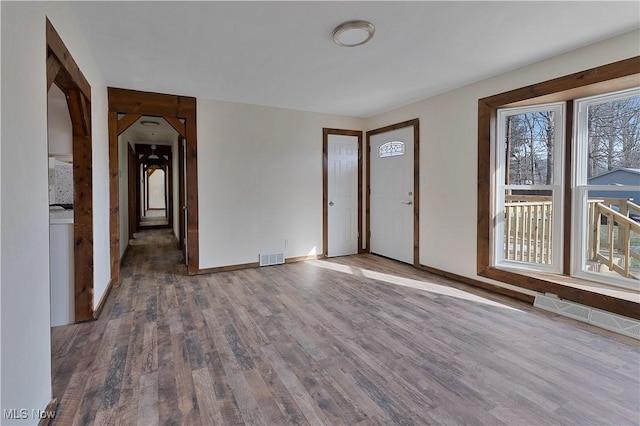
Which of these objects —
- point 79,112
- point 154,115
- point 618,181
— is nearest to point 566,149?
point 618,181

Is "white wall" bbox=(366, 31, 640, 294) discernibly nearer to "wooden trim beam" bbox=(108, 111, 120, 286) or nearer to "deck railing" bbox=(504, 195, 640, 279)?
"deck railing" bbox=(504, 195, 640, 279)

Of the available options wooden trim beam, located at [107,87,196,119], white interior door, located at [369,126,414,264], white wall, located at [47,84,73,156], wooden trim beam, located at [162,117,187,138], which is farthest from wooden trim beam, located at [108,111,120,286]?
white interior door, located at [369,126,414,264]

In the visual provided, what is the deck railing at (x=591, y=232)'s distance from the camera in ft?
9.80

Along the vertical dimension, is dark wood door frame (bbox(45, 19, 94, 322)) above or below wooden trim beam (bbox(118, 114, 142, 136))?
below

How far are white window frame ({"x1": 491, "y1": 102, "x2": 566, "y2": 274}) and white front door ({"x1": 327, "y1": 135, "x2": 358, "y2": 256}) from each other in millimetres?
2441

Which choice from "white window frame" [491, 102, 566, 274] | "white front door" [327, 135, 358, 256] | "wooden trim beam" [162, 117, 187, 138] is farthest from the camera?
"white front door" [327, 135, 358, 256]

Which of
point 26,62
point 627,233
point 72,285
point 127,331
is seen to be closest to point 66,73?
point 26,62

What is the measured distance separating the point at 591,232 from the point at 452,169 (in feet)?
5.05

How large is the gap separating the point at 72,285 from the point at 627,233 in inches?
195

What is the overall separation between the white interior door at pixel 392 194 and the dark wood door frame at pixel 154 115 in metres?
2.88

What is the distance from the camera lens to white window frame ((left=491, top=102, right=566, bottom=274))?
331cm

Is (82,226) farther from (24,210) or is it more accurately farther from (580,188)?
(580,188)

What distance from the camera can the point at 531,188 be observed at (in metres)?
3.54

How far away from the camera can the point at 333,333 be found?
8.65 ft
